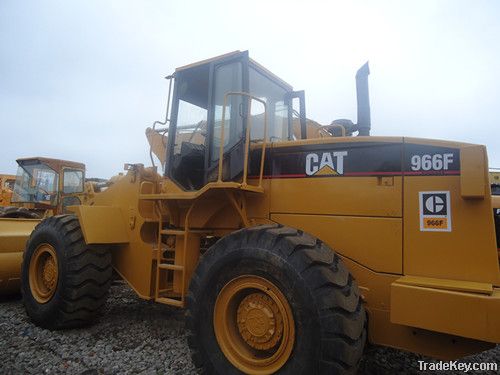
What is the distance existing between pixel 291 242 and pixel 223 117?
60.4 inches

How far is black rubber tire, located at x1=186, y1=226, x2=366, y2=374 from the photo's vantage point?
8.91 ft

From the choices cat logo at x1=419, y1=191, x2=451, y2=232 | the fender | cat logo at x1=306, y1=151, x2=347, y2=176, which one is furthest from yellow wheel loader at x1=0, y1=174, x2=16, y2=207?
cat logo at x1=419, y1=191, x2=451, y2=232

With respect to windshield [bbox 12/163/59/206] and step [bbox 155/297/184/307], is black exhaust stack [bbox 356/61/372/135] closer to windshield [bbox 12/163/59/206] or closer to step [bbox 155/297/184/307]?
step [bbox 155/297/184/307]

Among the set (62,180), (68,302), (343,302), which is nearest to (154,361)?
(68,302)

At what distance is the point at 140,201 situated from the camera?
4.87 meters

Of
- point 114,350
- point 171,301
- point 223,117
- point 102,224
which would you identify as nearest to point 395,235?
point 223,117

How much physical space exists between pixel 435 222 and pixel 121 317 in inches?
159

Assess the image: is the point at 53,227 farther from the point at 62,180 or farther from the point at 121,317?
the point at 62,180

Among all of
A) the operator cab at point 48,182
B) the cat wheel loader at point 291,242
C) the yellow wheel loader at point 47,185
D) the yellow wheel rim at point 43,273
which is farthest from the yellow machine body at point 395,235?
the operator cab at point 48,182

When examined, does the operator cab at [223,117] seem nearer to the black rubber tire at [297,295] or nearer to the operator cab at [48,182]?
the black rubber tire at [297,295]

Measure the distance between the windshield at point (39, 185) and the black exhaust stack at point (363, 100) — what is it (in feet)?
30.8

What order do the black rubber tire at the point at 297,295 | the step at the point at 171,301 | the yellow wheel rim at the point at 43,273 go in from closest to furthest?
the black rubber tire at the point at 297,295 < the step at the point at 171,301 < the yellow wheel rim at the point at 43,273

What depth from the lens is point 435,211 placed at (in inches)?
124

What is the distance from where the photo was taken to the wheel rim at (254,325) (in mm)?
2994
